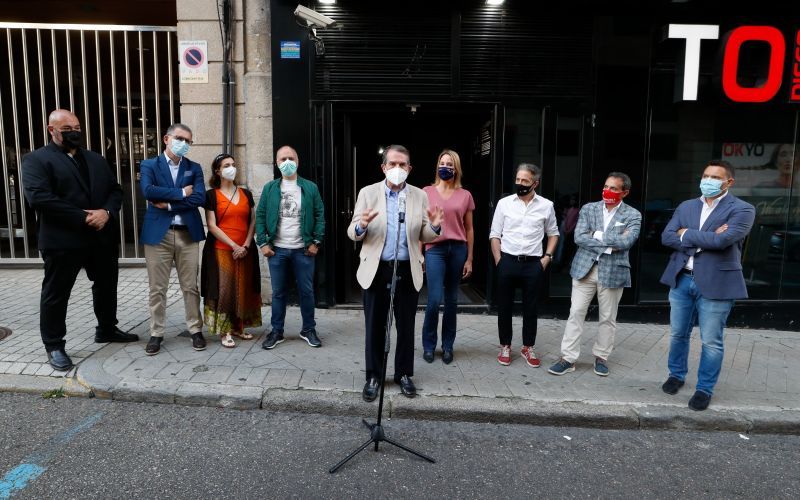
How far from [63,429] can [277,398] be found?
4.86ft

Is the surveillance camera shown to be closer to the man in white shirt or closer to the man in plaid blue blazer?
the man in white shirt

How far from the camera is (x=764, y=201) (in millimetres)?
6820

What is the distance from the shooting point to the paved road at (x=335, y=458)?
10.2 feet

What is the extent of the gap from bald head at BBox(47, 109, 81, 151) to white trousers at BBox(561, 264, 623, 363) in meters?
4.76

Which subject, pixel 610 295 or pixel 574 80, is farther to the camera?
pixel 574 80

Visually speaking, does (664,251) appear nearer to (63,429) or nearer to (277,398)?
(277,398)

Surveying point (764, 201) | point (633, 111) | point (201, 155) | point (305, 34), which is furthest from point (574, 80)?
point (201, 155)

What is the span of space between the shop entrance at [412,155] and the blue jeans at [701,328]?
2055mm

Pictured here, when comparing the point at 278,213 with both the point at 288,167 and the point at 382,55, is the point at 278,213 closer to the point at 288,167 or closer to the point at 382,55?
the point at 288,167

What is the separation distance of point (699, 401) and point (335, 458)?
290 cm

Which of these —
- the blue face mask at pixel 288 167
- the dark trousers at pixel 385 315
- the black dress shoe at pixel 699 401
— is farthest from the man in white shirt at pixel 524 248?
the blue face mask at pixel 288 167

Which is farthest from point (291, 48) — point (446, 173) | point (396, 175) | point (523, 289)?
point (523, 289)

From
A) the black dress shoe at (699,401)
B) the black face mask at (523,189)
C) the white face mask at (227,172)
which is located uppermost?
the white face mask at (227,172)

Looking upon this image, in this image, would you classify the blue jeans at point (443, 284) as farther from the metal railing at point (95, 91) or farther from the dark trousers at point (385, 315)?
the metal railing at point (95, 91)
